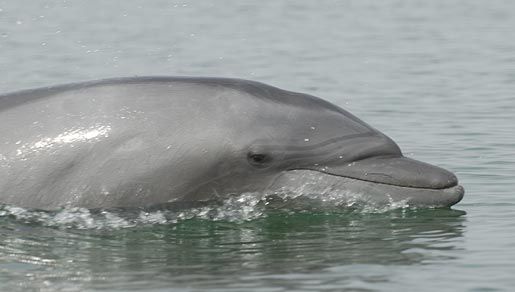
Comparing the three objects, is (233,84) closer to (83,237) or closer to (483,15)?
(83,237)

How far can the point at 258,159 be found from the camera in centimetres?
1602

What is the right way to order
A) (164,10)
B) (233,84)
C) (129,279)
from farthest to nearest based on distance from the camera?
(164,10), (233,84), (129,279)

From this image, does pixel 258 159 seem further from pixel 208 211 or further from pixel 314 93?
pixel 314 93

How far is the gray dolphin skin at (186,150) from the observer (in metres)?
15.9

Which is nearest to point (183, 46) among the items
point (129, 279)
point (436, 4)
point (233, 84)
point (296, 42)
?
point (296, 42)

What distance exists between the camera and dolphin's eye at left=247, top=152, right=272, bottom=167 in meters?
15.9

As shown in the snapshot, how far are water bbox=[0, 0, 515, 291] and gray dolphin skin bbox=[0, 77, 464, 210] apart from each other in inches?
9.4

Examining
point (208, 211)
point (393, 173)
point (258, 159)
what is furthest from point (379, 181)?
point (208, 211)

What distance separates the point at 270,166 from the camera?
1611cm

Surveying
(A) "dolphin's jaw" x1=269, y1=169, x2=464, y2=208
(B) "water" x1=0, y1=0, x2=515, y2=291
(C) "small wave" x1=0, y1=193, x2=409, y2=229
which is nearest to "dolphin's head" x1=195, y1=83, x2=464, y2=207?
(A) "dolphin's jaw" x1=269, y1=169, x2=464, y2=208

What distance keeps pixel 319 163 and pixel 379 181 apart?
0.68 m

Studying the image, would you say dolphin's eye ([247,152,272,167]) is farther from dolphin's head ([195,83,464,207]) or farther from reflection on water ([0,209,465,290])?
reflection on water ([0,209,465,290])

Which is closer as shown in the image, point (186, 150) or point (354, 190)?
point (186, 150)

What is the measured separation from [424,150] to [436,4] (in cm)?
2647
